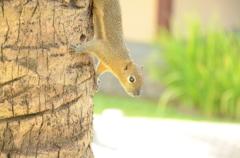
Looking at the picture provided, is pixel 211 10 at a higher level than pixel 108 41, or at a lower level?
lower

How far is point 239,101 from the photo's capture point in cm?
791

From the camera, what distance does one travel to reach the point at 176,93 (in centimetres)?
870

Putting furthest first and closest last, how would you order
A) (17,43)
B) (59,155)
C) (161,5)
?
(161,5), (59,155), (17,43)

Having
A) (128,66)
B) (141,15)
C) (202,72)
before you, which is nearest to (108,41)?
(128,66)

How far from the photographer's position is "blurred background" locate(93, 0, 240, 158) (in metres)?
5.04

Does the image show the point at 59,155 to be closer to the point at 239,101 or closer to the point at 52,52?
the point at 52,52

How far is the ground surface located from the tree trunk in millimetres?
1973

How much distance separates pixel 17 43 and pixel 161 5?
827cm

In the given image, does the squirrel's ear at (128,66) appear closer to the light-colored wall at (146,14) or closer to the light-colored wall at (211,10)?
the light-colored wall at (146,14)

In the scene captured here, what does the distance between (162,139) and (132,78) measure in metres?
1.94

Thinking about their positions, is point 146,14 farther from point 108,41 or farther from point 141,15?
point 108,41

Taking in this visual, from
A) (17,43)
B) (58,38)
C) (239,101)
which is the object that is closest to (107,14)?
(58,38)

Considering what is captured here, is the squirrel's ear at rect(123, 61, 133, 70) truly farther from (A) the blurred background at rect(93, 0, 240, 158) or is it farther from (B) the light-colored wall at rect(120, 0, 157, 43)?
(B) the light-colored wall at rect(120, 0, 157, 43)

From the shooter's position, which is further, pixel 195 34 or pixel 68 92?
pixel 195 34
